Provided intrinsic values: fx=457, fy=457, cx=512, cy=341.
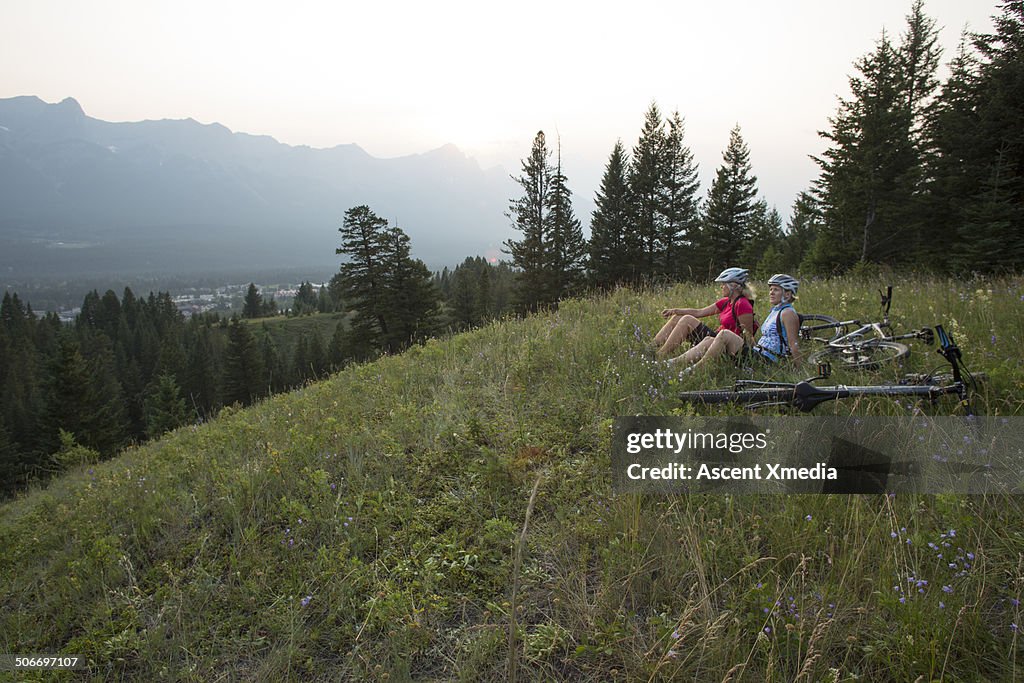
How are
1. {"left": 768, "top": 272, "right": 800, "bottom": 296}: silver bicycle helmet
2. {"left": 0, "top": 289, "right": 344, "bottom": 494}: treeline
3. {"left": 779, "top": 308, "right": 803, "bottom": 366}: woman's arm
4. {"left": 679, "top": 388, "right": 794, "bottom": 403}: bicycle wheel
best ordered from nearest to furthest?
{"left": 679, "top": 388, "right": 794, "bottom": 403}: bicycle wheel → {"left": 779, "top": 308, "right": 803, "bottom": 366}: woman's arm → {"left": 768, "top": 272, "right": 800, "bottom": 296}: silver bicycle helmet → {"left": 0, "top": 289, "right": 344, "bottom": 494}: treeline

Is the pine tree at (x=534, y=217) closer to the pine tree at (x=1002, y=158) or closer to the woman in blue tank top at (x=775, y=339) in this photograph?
the pine tree at (x=1002, y=158)

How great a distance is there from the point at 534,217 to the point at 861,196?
19.4 metres

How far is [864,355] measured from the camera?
479 cm

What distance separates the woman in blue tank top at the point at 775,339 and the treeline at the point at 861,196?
15.2 feet

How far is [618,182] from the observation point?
39.7 metres

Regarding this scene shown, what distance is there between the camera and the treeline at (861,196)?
18.0m

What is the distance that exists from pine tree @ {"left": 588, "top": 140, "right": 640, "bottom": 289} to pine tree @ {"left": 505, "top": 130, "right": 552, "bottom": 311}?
623 centimetres

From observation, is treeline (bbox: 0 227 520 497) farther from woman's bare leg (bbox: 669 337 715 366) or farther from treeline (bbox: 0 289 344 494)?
woman's bare leg (bbox: 669 337 715 366)

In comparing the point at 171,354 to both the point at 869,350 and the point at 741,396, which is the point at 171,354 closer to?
the point at 741,396

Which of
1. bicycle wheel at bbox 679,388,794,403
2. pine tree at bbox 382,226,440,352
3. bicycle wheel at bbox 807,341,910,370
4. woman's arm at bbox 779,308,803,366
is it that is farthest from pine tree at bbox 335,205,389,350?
bicycle wheel at bbox 679,388,794,403

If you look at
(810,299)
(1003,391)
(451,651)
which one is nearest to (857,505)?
(1003,391)

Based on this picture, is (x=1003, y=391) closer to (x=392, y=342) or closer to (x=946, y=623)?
(x=946, y=623)

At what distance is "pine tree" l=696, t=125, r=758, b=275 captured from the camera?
36.8m

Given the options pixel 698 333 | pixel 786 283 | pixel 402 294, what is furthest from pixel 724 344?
pixel 402 294
